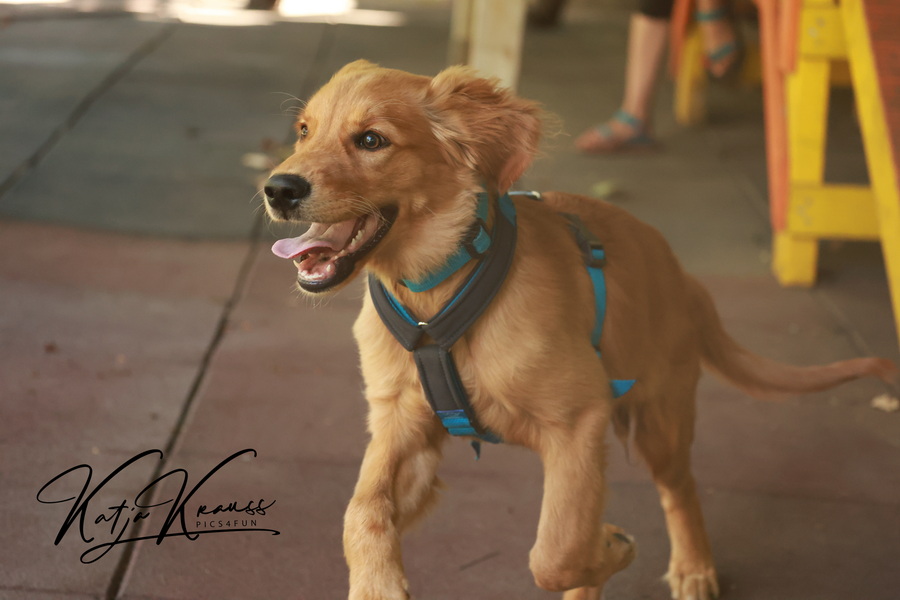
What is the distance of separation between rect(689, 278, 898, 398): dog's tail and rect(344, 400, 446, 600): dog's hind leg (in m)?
1.12

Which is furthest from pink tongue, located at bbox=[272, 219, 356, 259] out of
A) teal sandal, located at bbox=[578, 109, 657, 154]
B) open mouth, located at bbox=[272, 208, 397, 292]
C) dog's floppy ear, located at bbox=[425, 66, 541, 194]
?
teal sandal, located at bbox=[578, 109, 657, 154]

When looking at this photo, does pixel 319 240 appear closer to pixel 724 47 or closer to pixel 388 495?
pixel 388 495

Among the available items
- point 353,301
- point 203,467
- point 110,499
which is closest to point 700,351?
point 203,467

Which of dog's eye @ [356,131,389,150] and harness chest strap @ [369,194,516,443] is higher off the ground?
dog's eye @ [356,131,389,150]

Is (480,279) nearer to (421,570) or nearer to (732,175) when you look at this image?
(421,570)

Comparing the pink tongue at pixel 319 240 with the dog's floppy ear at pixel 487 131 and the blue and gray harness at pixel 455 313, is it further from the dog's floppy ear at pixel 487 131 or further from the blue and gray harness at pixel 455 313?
the dog's floppy ear at pixel 487 131

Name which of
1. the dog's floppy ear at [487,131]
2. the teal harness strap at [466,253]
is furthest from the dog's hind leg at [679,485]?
the dog's floppy ear at [487,131]

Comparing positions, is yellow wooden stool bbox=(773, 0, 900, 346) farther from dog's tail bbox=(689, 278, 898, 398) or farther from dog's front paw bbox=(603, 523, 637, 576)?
dog's front paw bbox=(603, 523, 637, 576)

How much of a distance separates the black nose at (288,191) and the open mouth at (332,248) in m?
0.12

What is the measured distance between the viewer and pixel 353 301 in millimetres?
5684

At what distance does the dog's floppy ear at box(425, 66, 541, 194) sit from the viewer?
2.65 m

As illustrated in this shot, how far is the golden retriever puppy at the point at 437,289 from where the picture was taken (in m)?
2.55

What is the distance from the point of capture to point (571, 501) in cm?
261

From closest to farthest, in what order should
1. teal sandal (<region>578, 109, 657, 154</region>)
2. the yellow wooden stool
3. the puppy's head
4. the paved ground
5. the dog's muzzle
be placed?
the dog's muzzle
the puppy's head
the paved ground
the yellow wooden stool
teal sandal (<region>578, 109, 657, 154</region>)
